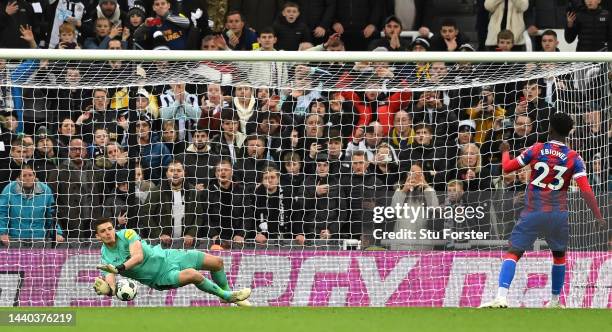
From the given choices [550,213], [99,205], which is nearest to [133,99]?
[99,205]

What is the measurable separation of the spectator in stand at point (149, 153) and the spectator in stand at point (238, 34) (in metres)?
2.67

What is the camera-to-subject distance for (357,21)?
1803 cm

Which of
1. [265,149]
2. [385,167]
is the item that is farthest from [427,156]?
[265,149]

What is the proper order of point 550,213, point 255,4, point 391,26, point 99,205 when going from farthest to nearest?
point 255,4 < point 391,26 < point 99,205 < point 550,213

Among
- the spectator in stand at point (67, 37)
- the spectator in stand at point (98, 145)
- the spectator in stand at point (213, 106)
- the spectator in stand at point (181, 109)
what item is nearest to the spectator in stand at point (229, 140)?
the spectator in stand at point (213, 106)

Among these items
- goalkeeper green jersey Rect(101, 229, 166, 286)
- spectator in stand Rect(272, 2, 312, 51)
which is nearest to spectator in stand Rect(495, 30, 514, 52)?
spectator in stand Rect(272, 2, 312, 51)

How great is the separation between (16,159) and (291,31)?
418cm

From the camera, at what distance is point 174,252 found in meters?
13.5

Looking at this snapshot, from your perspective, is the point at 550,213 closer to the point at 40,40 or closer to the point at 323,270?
the point at 323,270

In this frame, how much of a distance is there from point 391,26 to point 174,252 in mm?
5086

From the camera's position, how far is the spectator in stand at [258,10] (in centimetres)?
1855

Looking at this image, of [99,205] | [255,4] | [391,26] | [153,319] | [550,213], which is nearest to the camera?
[153,319]

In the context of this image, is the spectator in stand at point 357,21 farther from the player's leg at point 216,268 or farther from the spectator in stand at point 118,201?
the player's leg at point 216,268

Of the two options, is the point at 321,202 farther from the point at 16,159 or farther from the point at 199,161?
Answer: the point at 16,159
